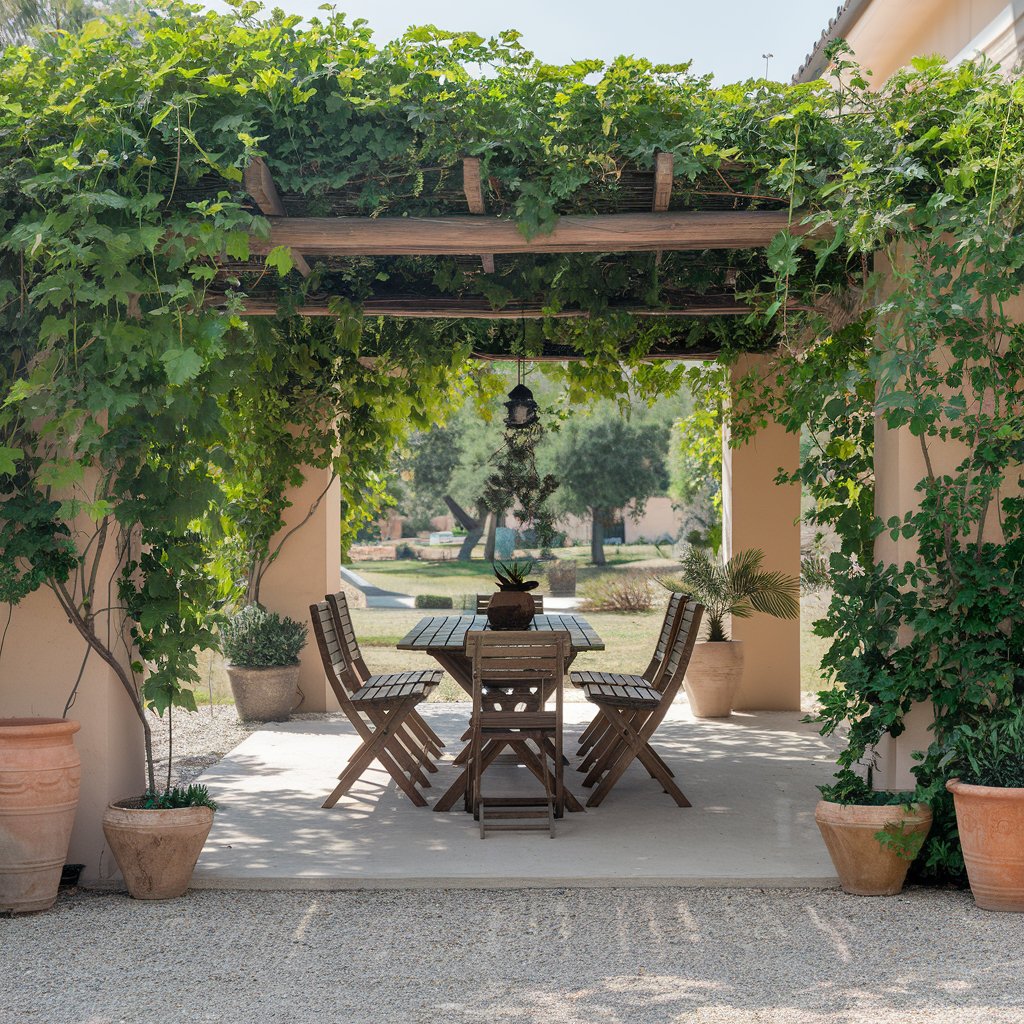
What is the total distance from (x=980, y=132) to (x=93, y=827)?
167 inches

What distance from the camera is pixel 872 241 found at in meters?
4.16

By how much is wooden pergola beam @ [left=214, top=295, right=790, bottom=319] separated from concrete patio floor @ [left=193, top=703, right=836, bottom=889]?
2.50m

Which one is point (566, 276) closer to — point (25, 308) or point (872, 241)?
point (872, 241)

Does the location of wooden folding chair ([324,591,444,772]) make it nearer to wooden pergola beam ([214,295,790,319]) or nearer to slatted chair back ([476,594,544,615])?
slatted chair back ([476,594,544,615])

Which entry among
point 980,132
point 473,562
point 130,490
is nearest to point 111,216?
point 130,490

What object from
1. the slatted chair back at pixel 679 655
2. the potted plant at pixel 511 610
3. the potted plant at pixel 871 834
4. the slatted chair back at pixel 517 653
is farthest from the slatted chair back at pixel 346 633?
the potted plant at pixel 871 834

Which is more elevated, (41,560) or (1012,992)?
(41,560)

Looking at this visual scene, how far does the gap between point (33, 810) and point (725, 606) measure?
557 centimetres

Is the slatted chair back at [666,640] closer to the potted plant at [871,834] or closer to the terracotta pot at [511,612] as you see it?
the terracotta pot at [511,612]

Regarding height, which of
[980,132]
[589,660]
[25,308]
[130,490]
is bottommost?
[589,660]

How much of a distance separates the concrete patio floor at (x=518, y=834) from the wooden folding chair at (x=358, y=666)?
0.48ft

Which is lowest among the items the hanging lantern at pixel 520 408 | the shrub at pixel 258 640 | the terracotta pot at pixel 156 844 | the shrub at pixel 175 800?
the terracotta pot at pixel 156 844

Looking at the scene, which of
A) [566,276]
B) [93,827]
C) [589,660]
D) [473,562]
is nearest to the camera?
[93,827]

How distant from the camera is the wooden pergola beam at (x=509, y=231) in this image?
14.9 feet
